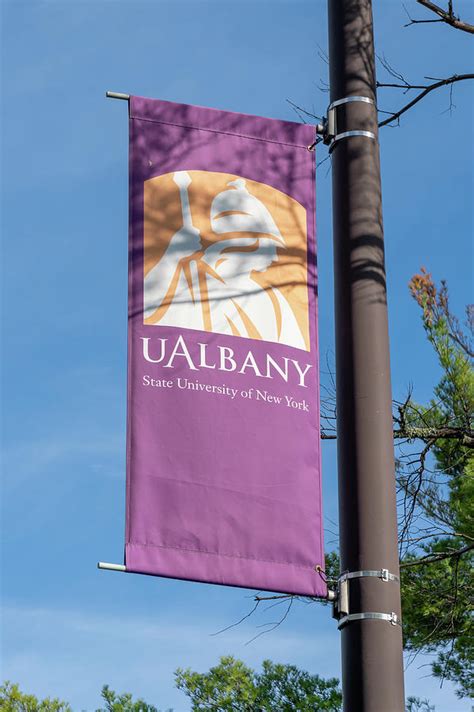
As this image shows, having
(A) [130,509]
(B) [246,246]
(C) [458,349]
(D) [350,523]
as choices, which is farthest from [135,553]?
(C) [458,349]

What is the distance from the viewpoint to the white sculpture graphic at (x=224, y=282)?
14.7 ft

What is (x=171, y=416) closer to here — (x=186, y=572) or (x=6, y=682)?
(x=186, y=572)

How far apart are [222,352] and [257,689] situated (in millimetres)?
26898

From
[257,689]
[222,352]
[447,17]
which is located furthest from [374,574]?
[257,689]

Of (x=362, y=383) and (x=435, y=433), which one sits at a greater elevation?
(x=435, y=433)

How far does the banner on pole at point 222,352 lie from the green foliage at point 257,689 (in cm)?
2587

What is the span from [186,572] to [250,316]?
1.08 meters

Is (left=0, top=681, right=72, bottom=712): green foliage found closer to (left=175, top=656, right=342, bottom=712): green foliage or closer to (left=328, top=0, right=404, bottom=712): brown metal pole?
(left=175, top=656, right=342, bottom=712): green foliage

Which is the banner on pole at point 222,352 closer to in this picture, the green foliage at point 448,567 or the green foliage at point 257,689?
the green foliage at point 448,567

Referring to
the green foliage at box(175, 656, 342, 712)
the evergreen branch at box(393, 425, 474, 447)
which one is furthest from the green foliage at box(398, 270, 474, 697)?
the green foliage at box(175, 656, 342, 712)

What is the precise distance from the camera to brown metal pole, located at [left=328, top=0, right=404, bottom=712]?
3.53m

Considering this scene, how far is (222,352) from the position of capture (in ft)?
14.5

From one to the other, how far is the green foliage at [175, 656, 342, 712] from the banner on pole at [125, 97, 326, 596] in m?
25.9

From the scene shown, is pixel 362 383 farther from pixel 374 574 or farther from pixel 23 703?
pixel 23 703
